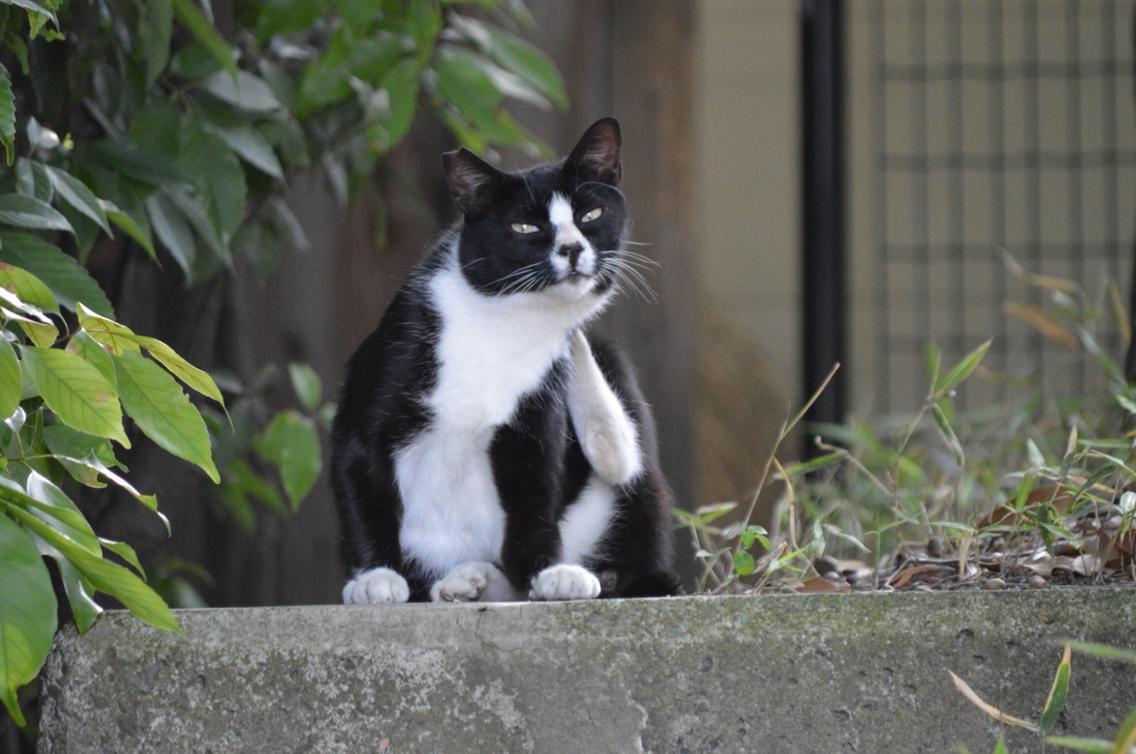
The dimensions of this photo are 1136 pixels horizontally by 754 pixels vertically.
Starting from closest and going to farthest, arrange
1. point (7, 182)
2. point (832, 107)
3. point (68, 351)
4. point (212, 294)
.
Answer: point (68, 351) → point (7, 182) → point (212, 294) → point (832, 107)

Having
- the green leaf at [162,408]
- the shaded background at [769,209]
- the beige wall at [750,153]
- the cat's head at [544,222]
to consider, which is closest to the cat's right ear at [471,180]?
the cat's head at [544,222]

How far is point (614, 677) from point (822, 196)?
231 centimetres

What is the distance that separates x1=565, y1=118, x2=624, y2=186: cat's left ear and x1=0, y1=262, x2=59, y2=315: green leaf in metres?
0.71

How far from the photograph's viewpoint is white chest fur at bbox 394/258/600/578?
5.05ft

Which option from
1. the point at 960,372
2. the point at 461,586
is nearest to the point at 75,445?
the point at 461,586

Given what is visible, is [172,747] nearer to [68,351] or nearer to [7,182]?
[68,351]

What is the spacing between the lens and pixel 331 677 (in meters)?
1.19

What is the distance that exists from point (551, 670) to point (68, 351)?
476mm

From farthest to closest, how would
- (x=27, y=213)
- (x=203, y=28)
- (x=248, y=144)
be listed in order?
(x=248, y=144) < (x=203, y=28) < (x=27, y=213)

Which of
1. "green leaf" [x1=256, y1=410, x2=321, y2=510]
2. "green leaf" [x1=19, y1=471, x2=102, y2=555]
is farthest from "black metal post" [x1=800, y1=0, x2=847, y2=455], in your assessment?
"green leaf" [x1=19, y1=471, x2=102, y2=555]

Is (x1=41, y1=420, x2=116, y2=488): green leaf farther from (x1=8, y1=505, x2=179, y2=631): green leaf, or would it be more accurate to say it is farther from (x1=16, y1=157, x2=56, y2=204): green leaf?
(x1=16, y1=157, x2=56, y2=204): green leaf

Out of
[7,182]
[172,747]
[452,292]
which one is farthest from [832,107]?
[172,747]

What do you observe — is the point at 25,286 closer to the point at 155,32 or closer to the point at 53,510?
the point at 53,510

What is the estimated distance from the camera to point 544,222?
5.32 feet
